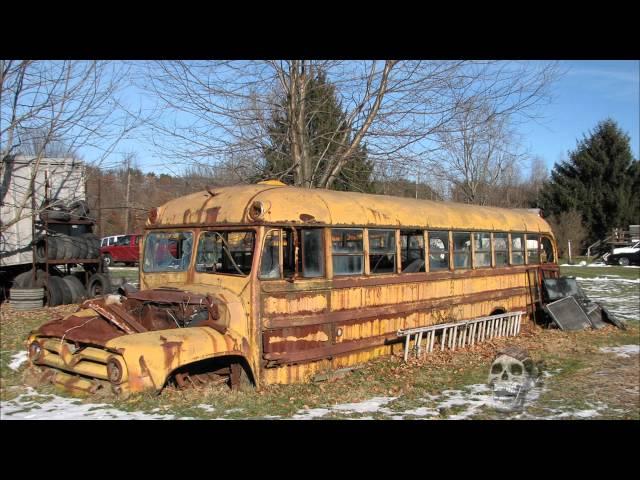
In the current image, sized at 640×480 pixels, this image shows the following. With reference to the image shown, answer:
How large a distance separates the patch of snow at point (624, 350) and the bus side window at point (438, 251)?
3118mm

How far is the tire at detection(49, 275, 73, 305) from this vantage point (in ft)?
45.5

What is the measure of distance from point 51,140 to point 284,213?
8387 millimetres

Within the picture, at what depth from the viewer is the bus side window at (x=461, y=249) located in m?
9.71

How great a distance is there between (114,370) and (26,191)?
10.8 m

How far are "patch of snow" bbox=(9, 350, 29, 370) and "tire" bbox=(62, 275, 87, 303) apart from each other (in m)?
6.07

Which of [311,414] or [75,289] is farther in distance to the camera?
[75,289]

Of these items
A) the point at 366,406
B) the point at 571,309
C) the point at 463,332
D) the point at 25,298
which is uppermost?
the point at 25,298

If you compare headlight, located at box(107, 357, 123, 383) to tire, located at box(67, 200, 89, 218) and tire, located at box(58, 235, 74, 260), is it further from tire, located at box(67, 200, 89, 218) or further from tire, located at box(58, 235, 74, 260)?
tire, located at box(67, 200, 89, 218)

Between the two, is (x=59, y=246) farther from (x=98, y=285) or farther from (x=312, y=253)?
(x=312, y=253)

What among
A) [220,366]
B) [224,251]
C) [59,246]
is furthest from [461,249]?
[59,246]

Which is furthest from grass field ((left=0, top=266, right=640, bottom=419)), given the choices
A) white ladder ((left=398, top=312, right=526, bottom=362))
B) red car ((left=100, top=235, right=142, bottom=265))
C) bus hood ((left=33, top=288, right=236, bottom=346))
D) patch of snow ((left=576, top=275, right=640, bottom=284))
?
red car ((left=100, top=235, right=142, bottom=265))

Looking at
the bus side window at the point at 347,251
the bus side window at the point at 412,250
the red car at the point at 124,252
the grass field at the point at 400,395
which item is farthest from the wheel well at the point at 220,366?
A: the red car at the point at 124,252

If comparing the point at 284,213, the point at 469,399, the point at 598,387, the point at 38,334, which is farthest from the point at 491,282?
the point at 38,334

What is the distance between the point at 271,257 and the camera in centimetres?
646
